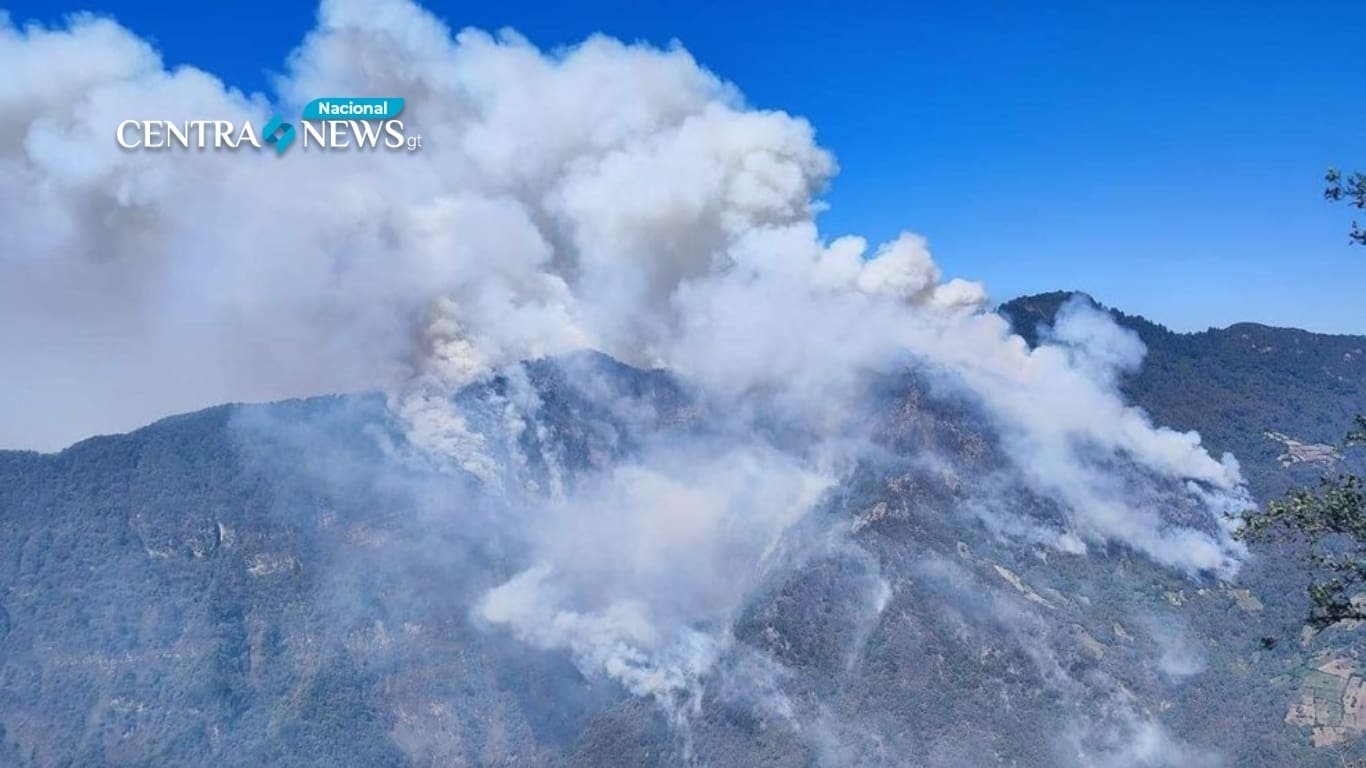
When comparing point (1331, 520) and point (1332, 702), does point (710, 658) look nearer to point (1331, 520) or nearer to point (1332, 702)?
point (1332, 702)

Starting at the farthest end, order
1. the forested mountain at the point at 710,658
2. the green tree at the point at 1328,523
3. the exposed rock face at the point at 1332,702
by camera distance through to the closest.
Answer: the forested mountain at the point at 710,658
the exposed rock face at the point at 1332,702
the green tree at the point at 1328,523

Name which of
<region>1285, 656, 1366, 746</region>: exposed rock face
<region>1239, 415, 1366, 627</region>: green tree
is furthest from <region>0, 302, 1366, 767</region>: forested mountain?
<region>1239, 415, 1366, 627</region>: green tree

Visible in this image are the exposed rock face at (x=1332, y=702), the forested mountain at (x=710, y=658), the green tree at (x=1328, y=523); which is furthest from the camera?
the forested mountain at (x=710, y=658)

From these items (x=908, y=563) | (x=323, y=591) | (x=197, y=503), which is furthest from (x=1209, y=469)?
(x=197, y=503)

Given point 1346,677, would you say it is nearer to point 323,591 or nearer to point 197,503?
point 323,591

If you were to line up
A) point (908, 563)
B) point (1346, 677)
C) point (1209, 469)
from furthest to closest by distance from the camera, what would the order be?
point (1209, 469) → point (908, 563) → point (1346, 677)

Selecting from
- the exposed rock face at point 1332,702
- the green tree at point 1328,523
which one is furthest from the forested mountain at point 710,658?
the green tree at point 1328,523

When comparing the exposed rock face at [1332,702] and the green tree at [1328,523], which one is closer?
the green tree at [1328,523]

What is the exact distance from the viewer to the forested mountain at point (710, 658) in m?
141

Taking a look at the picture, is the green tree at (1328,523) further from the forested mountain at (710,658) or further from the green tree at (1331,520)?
the forested mountain at (710,658)

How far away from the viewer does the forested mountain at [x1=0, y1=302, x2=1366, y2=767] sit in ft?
461

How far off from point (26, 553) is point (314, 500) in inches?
2029

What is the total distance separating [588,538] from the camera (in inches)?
7825

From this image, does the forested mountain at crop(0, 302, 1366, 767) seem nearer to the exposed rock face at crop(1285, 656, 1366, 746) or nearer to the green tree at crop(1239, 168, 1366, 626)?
the exposed rock face at crop(1285, 656, 1366, 746)
